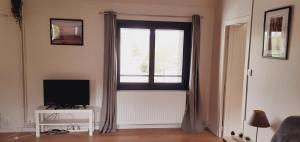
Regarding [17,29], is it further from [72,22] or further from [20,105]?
[20,105]

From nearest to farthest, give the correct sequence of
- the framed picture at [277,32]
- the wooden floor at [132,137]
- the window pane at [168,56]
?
1. the framed picture at [277,32]
2. the wooden floor at [132,137]
3. the window pane at [168,56]

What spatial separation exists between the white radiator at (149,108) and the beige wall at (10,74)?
5.76 ft

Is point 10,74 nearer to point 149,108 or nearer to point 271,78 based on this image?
point 149,108

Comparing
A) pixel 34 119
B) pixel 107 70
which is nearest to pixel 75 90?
pixel 107 70

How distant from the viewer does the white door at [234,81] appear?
4078mm

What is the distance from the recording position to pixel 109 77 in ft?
14.3

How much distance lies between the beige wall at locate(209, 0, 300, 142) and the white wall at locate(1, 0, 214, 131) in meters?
1.47

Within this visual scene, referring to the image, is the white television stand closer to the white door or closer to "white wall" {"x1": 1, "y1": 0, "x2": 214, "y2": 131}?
"white wall" {"x1": 1, "y1": 0, "x2": 214, "y2": 131}

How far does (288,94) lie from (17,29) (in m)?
4.12

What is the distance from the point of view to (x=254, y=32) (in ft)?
10.7

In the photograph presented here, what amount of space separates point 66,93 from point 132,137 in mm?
1378

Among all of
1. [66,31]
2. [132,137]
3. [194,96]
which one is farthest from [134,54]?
[132,137]

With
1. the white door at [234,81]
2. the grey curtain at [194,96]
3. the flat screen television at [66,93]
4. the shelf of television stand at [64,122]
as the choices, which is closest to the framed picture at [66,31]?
the flat screen television at [66,93]

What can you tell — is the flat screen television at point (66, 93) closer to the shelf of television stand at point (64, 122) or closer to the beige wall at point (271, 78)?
the shelf of television stand at point (64, 122)
